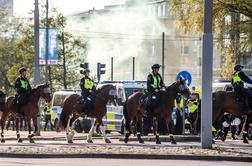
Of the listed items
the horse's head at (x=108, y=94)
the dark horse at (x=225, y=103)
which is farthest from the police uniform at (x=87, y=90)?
the dark horse at (x=225, y=103)

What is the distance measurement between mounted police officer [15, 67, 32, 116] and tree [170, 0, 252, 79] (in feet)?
37.8

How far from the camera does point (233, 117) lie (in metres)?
31.3

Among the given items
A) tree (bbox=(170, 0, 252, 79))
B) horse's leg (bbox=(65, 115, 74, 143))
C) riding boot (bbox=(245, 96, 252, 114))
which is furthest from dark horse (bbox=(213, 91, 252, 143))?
tree (bbox=(170, 0, 252, 79))

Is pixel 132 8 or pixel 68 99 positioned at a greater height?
pixel 132 8

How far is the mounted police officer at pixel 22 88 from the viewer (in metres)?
29.2

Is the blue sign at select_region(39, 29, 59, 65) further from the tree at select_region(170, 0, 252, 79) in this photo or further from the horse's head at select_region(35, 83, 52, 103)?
the horse's head at select_region(35, 83, 52, 103)

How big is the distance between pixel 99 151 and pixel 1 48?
53448 millimetres

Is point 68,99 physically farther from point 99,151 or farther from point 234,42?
point 234,42

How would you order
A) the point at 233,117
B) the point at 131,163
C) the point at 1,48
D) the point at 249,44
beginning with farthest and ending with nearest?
the point at 1,48 → the point at 249,44 → the point at 233,117 → the point at 131,163

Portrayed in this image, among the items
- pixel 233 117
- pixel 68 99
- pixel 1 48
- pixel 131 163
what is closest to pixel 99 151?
pixel 131 163

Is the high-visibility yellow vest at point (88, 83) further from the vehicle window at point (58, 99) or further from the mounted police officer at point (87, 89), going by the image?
the vehicle window at point (58, 99)

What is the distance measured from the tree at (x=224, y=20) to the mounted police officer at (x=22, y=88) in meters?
11.5

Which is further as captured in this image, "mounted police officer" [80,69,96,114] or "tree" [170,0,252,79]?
"tree" [170,0,252,79]

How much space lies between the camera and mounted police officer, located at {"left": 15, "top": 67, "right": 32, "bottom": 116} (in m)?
29.2
